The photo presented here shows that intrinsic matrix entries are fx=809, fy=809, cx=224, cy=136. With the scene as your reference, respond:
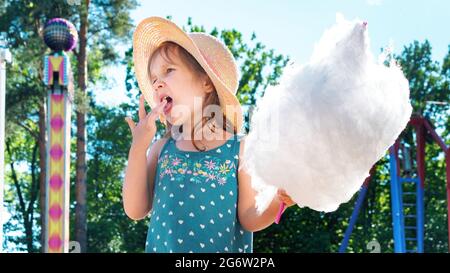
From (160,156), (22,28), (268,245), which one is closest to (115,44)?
(22,28)

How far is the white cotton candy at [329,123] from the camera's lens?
6.66 feet

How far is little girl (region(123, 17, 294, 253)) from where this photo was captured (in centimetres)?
252

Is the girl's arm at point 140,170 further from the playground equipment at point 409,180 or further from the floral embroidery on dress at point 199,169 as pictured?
the playground equipment at point 409,180

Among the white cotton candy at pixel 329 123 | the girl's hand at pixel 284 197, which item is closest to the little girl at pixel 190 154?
the girl's hand at pixel 284 197

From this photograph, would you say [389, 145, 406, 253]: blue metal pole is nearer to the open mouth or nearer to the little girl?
the little girl

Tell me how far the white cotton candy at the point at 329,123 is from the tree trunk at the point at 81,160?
1358cm

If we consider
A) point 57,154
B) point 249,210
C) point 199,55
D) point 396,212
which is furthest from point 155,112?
point 396,212

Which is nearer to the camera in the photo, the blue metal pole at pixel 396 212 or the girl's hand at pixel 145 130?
the girl's hand at pixel 145 130

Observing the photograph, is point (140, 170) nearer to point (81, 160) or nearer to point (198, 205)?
point (198, 205)

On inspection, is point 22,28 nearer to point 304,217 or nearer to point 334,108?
point 304,217

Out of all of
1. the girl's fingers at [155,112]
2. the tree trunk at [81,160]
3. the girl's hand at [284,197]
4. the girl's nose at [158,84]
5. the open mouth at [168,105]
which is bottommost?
the girl's hand at [284,197]

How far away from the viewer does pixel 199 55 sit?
267 cm
